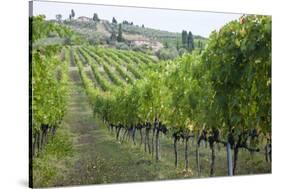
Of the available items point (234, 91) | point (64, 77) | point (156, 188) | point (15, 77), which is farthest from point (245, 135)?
point (15, 77)

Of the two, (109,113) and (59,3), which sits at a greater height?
(59,3)

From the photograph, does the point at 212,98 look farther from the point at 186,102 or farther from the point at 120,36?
the point at 120,36

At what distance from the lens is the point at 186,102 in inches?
251

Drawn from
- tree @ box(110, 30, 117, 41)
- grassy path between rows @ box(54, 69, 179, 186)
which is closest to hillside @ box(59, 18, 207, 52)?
tree @ box(110, 30, 117, 41)

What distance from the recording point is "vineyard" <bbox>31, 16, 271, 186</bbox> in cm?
587

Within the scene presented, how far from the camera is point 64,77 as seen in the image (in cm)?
572

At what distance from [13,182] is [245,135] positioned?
2347 millimetres

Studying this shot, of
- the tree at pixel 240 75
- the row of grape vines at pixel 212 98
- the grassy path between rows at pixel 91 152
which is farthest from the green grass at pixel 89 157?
the tree at pixel 240 75

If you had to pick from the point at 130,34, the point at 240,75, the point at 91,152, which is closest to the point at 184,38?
the point at 130,34

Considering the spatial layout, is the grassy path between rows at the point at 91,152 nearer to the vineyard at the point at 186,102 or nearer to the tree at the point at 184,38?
the vineyard at the point at 186,102

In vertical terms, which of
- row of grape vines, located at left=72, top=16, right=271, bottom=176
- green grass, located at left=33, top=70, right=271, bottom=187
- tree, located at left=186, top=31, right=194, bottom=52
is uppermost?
tree, located at left=186, top=31, right=194, bottom=52

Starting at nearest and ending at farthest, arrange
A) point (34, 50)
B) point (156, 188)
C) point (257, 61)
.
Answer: point (34, 50) < point (156, 188) < point (257, 61)

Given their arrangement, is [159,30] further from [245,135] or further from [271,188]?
[271,188]

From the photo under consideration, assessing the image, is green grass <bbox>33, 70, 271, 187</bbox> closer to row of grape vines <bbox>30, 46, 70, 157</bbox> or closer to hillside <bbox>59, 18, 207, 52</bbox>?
row of grape vines <bbox>30, 46, 70, 157</bbox>
